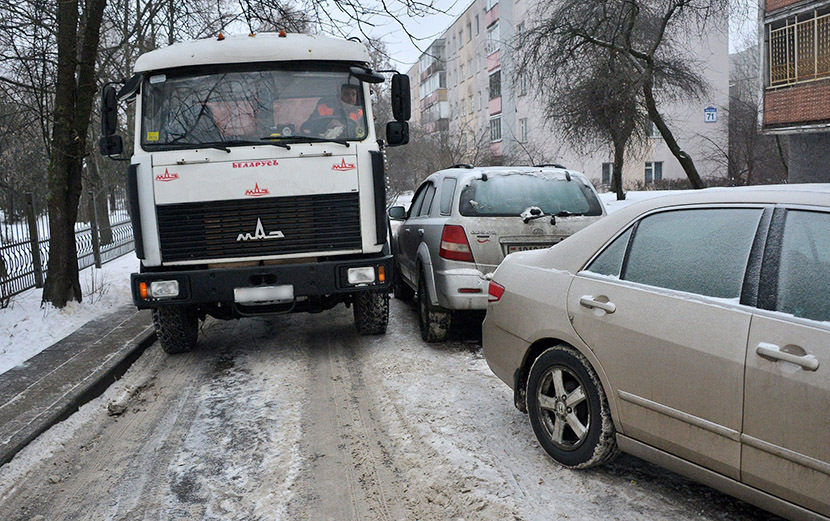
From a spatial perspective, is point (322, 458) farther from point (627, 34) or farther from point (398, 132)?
point (627, 34)

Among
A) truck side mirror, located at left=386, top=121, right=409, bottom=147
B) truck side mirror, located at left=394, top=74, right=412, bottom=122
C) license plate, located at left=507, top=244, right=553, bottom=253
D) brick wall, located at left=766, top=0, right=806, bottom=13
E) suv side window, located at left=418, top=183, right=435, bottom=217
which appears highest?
brick wall, located at left=766, top=0, right=806, bottom=13

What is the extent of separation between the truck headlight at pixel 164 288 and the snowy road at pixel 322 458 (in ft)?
2.50

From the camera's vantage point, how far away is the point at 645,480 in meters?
3.83

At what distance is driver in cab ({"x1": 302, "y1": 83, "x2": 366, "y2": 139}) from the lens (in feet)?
22.1

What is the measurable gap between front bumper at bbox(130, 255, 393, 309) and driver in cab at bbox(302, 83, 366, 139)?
4.07 feet

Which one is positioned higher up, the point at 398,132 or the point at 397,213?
the point at 398,132

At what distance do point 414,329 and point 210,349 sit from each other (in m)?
2.27

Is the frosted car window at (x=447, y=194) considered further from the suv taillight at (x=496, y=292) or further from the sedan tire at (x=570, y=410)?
the sedan tire at (x=570, y=410)

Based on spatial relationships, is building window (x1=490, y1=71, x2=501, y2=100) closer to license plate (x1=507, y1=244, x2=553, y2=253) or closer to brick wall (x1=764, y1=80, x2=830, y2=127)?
brick wall (x1=764, y1=80, x2=830, y2=127)

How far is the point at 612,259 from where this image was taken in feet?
12.5

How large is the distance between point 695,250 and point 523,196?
3.77 metres

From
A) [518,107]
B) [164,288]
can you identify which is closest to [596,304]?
[164,288]

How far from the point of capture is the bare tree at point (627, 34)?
20.3m

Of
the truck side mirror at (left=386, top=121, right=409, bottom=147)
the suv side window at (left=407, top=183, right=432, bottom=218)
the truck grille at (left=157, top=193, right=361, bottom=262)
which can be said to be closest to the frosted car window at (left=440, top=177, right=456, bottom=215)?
the truck side mirror at (left=386, top=121, right=409, bottom=147)
